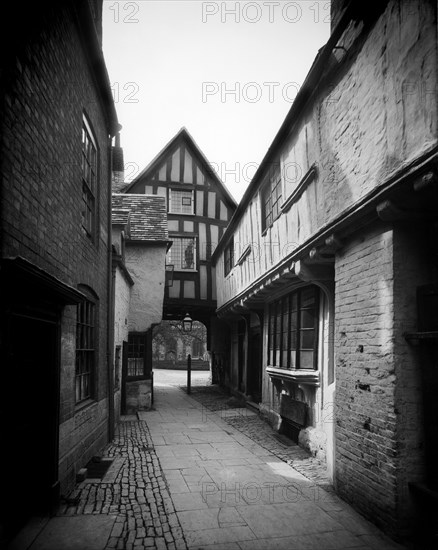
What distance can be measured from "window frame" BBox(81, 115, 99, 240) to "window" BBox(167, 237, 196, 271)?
10.0 meters

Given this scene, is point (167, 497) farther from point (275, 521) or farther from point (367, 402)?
point (367, 402)

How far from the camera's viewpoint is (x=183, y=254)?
59.6 feet

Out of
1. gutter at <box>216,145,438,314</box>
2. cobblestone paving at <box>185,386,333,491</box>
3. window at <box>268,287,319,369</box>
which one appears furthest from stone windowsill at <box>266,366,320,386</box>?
gutter at <box>216,145,438,314</box>

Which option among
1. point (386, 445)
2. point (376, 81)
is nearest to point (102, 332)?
point (386, 445)

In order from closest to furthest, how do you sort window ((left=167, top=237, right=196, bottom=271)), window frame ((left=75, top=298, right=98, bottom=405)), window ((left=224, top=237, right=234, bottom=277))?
window frame ((left=75, top=298, right=98, bottom=405)) < window ((left=224, top=237, right=234, bottom=277)) < window ((left=167, top=237, right=196, bottom=271))

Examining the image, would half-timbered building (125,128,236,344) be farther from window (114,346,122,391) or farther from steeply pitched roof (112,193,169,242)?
window (114,346,122,391)

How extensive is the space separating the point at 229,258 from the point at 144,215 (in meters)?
3.23

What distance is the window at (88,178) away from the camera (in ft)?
23.1

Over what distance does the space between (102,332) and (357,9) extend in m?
6.51

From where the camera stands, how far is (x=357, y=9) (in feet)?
15.9

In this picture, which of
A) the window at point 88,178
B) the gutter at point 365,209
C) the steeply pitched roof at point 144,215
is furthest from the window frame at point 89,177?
the steeply pitched roof at point 144,215

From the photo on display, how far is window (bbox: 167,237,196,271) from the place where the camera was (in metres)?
18.0

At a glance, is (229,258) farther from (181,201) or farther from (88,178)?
(88,178)

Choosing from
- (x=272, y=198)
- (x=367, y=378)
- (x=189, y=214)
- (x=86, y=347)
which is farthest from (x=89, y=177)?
(x=189, y=214)
